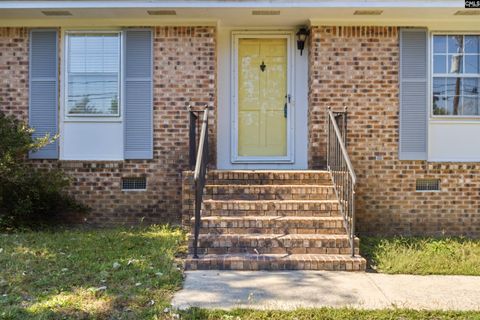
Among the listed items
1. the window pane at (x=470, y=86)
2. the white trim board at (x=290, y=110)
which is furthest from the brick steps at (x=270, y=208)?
the window pane at (x=470, y=86)

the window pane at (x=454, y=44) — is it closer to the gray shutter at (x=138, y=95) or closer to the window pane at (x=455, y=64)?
the window pane at (x=455, y=64)

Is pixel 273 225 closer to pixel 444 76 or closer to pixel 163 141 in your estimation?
pixel 163 141

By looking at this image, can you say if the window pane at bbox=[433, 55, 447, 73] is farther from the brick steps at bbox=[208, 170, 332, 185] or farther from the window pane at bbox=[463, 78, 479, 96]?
the brick steps at bbox=[208, 170, 332, 185]

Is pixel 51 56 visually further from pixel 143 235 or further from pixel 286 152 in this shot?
pixel 286 152

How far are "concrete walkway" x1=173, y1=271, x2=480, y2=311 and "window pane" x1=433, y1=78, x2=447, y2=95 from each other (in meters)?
3.59

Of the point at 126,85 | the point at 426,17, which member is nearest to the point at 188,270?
the point at 126,85

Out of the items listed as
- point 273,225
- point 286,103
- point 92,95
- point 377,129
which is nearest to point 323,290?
point 273,225

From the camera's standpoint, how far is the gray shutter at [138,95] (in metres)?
7.83

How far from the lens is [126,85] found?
7.84 m

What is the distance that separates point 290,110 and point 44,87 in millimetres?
4151

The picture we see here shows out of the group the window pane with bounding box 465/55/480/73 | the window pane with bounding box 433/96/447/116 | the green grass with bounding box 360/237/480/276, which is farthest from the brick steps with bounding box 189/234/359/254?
the window pane with bounding box 465/55/480/73

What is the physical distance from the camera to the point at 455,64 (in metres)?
7.82

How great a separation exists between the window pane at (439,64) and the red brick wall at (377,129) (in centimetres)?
66

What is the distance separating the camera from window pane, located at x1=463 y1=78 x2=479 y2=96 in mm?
7809
